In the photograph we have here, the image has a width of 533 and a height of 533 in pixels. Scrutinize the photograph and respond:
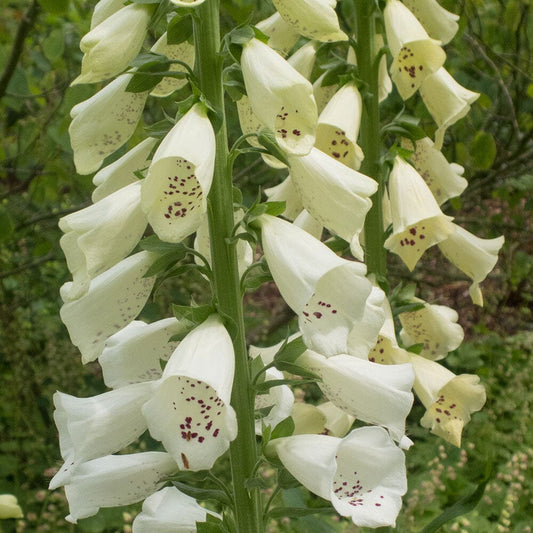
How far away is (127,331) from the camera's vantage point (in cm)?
123

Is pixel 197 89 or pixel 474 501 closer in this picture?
pixel 197 89

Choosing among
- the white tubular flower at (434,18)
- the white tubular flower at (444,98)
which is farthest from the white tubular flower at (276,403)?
the white tubular flower at (434,18)

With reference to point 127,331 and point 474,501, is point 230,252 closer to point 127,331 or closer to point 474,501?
point 127,331

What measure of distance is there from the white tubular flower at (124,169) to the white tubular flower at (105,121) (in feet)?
0.13

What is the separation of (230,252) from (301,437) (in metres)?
0.30

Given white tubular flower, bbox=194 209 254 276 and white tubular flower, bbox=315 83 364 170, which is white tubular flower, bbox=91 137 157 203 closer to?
white tubular flower, bbox=194 209 254 276

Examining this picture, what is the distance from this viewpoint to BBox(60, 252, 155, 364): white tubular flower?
3.59 ft

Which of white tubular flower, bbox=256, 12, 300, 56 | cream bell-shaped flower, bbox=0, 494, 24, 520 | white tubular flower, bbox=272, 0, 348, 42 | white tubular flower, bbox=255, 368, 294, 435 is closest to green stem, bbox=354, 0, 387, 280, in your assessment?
white tubular flower, bbox=256, 12, 300, 56

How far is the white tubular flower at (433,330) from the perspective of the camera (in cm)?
177

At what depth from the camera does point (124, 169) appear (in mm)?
1199

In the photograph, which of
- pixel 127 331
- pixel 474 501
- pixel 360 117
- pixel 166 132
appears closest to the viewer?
pixel 166 132

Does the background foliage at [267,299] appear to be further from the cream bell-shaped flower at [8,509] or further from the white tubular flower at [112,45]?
the white tubular flower at [112,45]

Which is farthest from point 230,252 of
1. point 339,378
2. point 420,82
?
point 420,82

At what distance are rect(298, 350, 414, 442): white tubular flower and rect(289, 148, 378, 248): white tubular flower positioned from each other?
0.67ft
